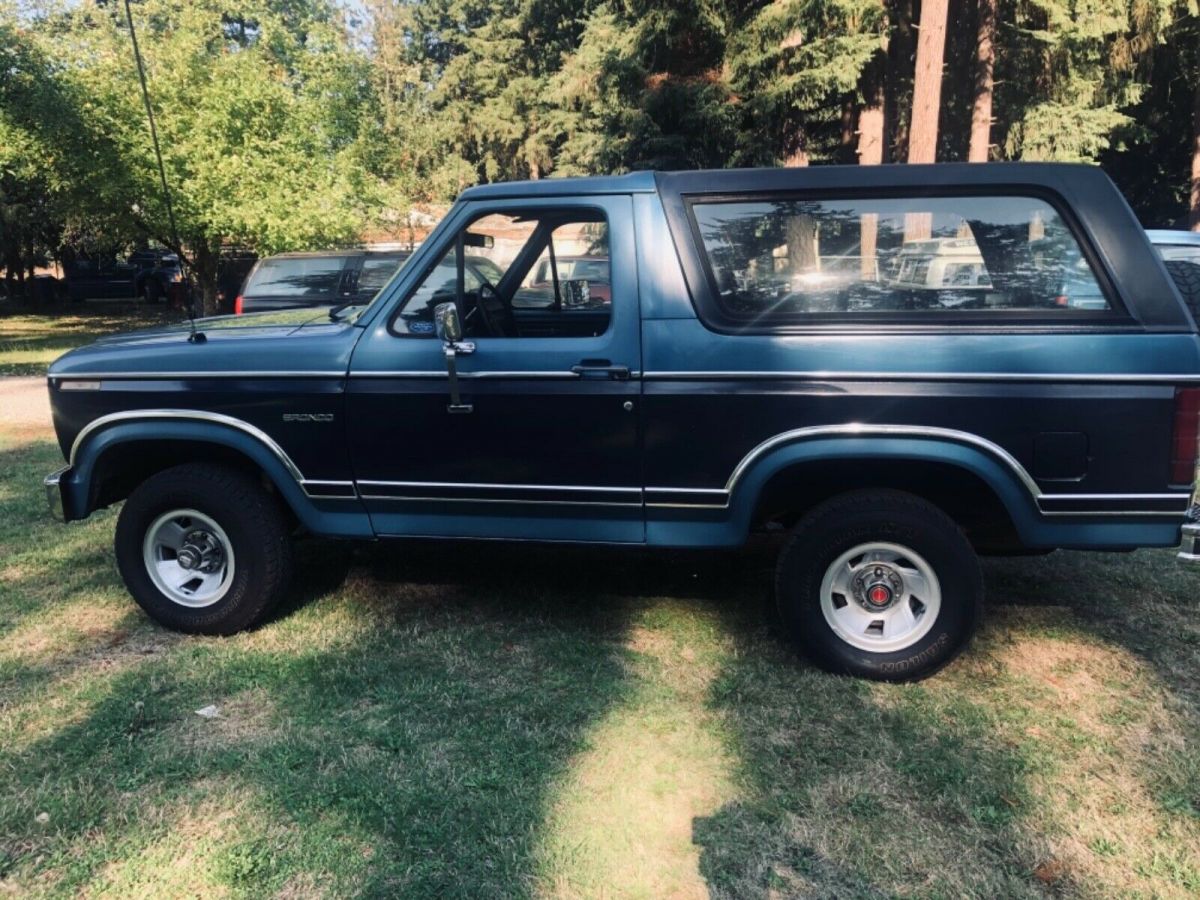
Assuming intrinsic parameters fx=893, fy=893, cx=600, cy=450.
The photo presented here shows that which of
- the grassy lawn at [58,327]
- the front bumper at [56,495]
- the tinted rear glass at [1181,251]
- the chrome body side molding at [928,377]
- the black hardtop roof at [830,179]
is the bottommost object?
the grassy lawn at [58,327]

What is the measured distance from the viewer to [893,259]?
11.2 feet

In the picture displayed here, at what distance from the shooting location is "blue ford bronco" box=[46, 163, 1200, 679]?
10.6 ft

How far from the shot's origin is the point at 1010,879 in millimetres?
2502

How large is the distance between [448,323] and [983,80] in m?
19.6

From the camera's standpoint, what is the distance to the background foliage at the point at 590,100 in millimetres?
15844

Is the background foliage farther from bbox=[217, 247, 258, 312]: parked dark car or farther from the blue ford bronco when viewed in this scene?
the blue ford bronco

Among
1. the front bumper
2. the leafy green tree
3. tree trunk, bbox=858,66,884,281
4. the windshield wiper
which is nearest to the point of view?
the front bumper

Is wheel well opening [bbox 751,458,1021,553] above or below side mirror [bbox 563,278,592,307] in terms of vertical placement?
below

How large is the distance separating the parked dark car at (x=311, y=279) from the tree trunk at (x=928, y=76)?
1031 centimetres

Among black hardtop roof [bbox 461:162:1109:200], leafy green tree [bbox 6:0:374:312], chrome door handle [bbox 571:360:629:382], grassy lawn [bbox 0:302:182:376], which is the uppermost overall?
leafy green tree [bbox 6:0:374:312]

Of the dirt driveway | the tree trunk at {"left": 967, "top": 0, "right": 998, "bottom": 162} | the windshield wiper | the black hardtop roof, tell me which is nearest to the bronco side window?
the black hardtop roof

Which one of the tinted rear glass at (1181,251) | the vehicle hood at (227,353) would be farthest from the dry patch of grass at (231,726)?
the tinted rear glass at (1181,251)

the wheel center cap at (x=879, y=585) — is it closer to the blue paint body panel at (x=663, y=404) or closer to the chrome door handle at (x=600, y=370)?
the blue paint body panel at (x=663, y=404)

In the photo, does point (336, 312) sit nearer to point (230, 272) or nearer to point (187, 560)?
point (187, 560)
